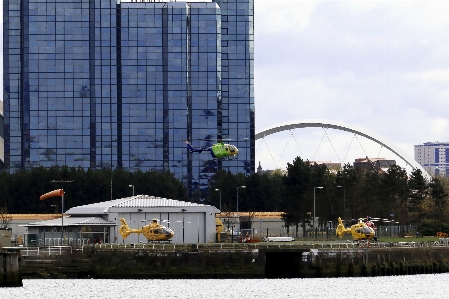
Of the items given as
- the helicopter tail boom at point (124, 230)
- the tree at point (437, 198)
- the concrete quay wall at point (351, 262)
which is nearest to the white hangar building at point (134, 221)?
the helicopter tail boom at point (124, 230)

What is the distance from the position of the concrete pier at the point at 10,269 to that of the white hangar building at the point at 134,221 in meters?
29.7

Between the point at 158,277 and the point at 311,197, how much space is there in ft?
225

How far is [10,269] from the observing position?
8681 cm

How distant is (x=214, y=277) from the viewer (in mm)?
100000

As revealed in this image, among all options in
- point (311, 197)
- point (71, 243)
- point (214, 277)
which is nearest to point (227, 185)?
point (311, 197)

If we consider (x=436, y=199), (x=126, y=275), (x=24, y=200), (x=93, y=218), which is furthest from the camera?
(x=24, y=200)

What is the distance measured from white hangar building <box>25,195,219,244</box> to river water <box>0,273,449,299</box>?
19.1 metres

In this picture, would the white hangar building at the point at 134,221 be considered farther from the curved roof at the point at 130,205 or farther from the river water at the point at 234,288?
the river water at the point at 234,288

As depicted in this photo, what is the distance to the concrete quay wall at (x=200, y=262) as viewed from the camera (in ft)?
324

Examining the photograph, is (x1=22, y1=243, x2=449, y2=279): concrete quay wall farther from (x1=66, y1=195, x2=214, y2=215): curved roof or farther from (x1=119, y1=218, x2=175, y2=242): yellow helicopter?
(x1=66, y1=195, x2=214, y2=215): curved roof

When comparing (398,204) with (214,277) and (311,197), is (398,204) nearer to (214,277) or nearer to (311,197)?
(311,197)

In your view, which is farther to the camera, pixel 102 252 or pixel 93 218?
pixel 93 218

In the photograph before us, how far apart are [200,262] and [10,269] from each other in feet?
59.9

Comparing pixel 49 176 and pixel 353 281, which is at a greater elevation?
pixel 49 176
